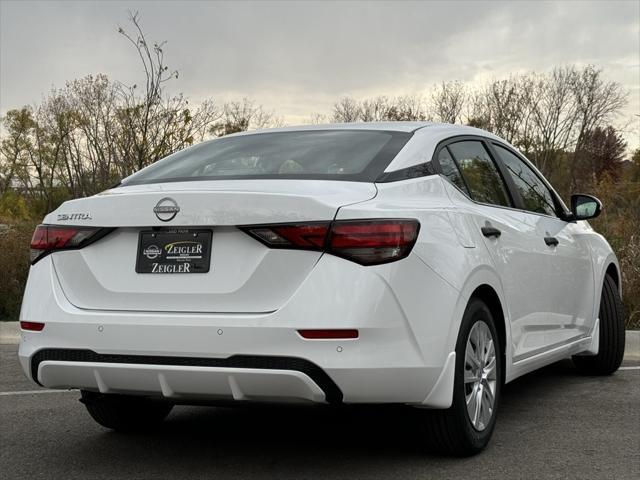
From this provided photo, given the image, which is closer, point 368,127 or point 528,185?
point 368,127

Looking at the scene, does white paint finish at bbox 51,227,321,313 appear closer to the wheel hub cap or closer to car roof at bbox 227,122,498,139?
the wheel hub cap

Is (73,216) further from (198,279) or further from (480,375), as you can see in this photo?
(480,375)

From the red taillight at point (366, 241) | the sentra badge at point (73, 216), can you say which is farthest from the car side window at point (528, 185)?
the sentra badge at point (73, 216)

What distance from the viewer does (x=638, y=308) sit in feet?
29.8

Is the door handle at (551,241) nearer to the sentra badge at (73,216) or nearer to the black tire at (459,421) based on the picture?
the black tire at (459,421)

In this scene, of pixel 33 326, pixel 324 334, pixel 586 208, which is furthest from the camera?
pixel 586 208

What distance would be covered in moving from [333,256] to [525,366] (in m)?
1.86

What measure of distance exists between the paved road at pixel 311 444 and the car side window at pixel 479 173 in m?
1.24

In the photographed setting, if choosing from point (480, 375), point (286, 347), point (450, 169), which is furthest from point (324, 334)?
point (450, 169)

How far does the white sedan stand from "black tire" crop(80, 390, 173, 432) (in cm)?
21

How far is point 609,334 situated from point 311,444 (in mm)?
2874

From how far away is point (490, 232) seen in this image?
4.35 m

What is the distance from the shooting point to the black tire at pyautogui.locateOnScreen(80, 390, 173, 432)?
462 centimetres

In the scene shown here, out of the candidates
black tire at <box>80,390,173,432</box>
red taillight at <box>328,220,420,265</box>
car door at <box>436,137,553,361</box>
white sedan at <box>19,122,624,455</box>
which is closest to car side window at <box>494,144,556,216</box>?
car door at <box>436,137,553,361</box>
